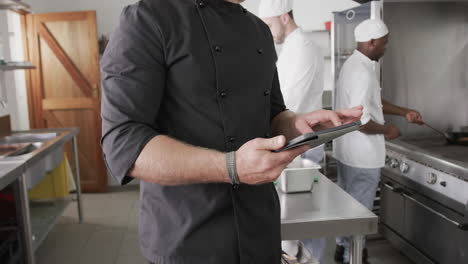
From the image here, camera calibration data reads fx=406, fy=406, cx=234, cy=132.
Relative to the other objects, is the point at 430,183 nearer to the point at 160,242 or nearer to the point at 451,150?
the point at 451,150

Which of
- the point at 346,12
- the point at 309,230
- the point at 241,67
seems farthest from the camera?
the point at 346,12

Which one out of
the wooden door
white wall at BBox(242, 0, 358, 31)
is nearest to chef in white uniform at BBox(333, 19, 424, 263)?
white wall at BBox(242, 0, 358, 31)

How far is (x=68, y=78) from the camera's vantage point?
497 centimetres

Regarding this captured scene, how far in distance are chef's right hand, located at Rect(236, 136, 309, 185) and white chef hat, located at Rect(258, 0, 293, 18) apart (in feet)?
Result: 6.57

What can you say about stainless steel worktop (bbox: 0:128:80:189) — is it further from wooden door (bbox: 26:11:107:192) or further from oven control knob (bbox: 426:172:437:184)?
oven control knob (bbox: 426:172:437:184)

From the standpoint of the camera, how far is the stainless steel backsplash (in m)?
3.03

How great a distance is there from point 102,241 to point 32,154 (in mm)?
1326

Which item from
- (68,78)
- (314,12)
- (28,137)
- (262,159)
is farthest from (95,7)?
(262,159)

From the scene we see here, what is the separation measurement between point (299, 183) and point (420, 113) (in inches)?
68.3

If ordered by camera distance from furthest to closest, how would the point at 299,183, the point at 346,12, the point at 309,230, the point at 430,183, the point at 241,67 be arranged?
the point at 346,12 < the point at 430,183 < the point at 299,183 < the point at 309,230 < the point at 241,67

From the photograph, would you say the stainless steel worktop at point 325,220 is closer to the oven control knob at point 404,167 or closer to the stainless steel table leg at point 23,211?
the oven control knob at point 404,167

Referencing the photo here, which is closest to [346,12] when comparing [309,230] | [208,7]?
[309,230]

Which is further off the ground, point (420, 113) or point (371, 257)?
point (420, 113)

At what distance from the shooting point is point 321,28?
17.6 ft
